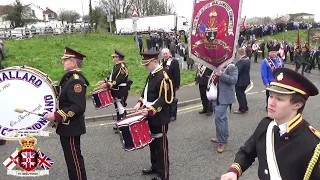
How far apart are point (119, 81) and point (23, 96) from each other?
2.96 metres

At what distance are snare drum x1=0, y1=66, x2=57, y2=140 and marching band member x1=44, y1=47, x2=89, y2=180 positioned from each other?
152mm

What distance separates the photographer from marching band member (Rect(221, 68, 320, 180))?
2178 mm

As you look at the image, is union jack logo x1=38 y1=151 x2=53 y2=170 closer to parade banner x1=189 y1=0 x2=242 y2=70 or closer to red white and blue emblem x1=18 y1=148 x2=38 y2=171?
red white and blue emblem x1=18 y1=148 x2=38 y2=171

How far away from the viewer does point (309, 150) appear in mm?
2162

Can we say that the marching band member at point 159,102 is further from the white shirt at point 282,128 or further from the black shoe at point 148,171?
the white shirt at point 282,128

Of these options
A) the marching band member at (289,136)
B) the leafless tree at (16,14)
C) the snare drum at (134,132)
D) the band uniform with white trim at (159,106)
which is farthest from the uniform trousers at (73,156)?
the leafless tree at (16,14)

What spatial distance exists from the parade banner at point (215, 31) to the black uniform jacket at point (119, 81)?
6.68ft

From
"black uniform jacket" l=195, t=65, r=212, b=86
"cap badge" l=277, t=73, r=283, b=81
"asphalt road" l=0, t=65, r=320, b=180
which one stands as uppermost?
"cap badge" l=277, t=73, r=283, b=81

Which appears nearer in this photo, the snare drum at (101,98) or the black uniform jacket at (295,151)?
the black uniform jacket at (295,151)

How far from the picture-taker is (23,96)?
3963 mm

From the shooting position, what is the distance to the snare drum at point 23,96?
3920 millimetres

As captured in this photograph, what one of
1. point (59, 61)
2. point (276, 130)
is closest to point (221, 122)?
point (276, 130)

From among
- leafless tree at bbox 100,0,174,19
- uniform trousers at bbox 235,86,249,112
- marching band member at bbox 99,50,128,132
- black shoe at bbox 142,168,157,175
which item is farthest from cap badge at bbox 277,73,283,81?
leafless tree at bbox 100,0,174,19

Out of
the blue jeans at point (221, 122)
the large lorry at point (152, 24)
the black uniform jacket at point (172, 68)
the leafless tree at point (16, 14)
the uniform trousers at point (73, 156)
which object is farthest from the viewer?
the large lorry at point (152, 24)
